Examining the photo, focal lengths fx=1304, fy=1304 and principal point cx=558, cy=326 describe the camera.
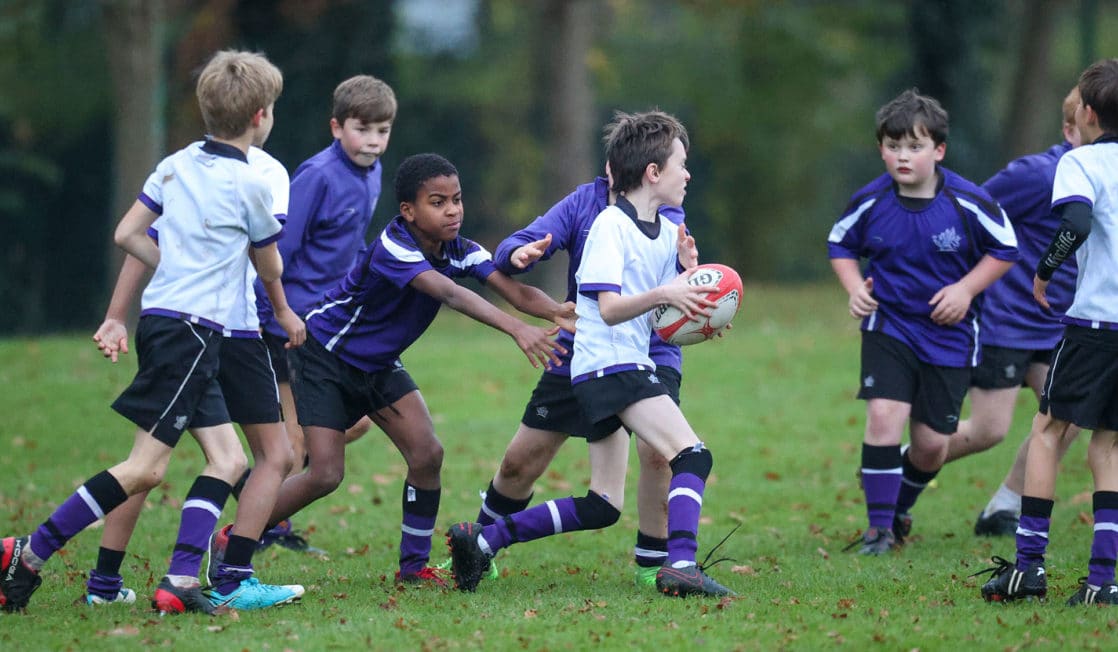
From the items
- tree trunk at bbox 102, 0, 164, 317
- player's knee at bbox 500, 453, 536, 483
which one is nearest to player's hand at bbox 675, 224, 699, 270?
player's knee at bbox 500, 453, 536, 483

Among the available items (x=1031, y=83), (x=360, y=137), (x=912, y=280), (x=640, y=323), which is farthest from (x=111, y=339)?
(x=1031, y=83)

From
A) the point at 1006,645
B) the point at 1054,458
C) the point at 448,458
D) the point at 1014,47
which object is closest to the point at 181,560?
the point at 1006,645

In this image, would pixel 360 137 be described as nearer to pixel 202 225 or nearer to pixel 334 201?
pixel 334 201

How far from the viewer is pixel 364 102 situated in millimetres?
6496

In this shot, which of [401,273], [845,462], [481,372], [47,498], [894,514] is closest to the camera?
[401,273]

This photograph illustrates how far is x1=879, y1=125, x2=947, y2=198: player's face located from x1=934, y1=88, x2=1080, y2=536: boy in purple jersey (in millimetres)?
634

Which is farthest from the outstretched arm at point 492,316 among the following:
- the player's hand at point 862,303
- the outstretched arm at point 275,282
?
the player's hand at point 862,303

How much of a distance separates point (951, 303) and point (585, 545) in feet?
7.93

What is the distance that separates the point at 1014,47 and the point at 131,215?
27.2m

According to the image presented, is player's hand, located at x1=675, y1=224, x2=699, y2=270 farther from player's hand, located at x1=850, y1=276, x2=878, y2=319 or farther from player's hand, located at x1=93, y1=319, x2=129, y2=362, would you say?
player's hand, located at x1=93, y1=319, x2=129, y2=362

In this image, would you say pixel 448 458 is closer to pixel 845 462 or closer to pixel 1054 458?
pixel 845 462

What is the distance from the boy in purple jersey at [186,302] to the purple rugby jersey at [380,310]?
71 cm

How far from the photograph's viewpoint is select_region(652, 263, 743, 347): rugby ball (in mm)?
5371

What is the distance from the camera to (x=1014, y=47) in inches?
1146
